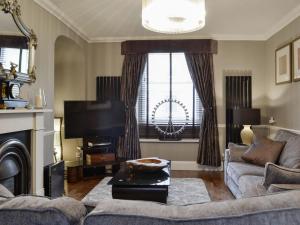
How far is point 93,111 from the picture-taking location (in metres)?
5.08

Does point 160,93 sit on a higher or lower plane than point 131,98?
higher

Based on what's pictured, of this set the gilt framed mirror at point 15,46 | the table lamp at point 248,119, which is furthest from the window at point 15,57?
the table lamp at point 248,119

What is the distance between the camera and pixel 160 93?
19.3 feet

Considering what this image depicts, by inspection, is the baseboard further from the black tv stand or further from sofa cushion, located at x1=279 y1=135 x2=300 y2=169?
sofa cushion, located at x1=279 y1=135 x2=300 y2=169

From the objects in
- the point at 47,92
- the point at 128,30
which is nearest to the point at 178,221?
the point at 47,92

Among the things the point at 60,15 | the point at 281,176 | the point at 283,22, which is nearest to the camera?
the point at 281,176

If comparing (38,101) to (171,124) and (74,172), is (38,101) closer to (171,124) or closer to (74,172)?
(74,172)

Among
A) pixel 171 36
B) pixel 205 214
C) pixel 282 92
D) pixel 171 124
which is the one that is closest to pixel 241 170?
pixel 282 92

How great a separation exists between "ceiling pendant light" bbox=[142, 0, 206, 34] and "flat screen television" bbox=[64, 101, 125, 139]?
239 cm

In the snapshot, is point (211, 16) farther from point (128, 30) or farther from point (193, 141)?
point (193, 141)

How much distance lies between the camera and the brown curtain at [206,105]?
5.59m

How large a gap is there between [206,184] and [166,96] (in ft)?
6.41

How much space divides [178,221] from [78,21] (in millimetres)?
4448

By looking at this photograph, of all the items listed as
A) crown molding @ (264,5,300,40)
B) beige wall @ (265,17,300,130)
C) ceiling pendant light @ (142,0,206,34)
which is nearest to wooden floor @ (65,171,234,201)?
beige wall @ (265,17,300,130)
